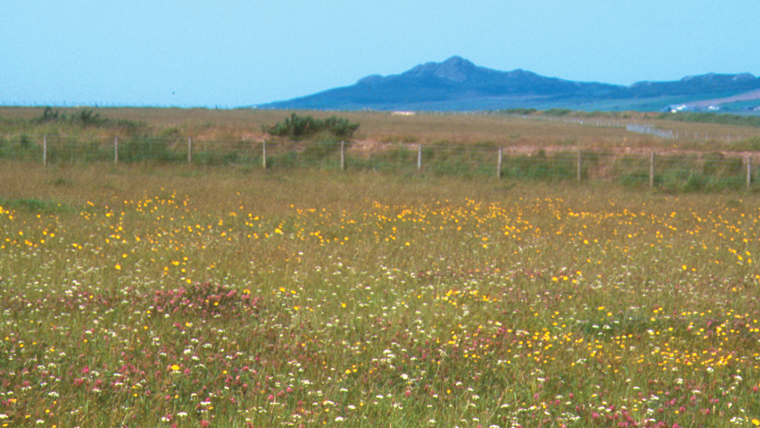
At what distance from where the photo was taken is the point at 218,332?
5418 mm

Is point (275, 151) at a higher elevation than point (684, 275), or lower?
higher

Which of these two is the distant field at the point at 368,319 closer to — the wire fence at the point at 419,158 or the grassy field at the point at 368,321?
the grassy field at the point at 368,321

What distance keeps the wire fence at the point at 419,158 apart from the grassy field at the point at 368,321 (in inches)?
451

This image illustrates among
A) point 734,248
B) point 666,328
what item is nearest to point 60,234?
point 666,328

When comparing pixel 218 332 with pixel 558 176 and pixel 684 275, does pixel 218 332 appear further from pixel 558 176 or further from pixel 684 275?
pixel 558 176

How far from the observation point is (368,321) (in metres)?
6.16

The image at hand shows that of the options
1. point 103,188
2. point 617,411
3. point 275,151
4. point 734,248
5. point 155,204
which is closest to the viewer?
point 617,411

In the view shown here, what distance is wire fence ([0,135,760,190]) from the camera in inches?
953

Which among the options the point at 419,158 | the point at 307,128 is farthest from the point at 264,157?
the point at 419,158

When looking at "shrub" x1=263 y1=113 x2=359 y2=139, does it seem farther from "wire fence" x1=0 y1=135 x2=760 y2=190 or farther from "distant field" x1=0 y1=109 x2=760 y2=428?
"distant field" x1=0 y1=109 x2=760 y2=428

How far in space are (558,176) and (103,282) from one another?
64.2 ft

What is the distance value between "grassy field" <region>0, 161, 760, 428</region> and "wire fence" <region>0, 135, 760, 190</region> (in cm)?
1145

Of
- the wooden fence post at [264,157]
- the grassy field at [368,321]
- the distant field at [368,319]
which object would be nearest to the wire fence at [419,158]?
the wooden fence post at [264,157]

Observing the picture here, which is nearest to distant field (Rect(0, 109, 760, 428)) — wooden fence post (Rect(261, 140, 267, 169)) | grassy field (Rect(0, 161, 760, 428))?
grassy field (Rect(0, 161, 760, 428))
